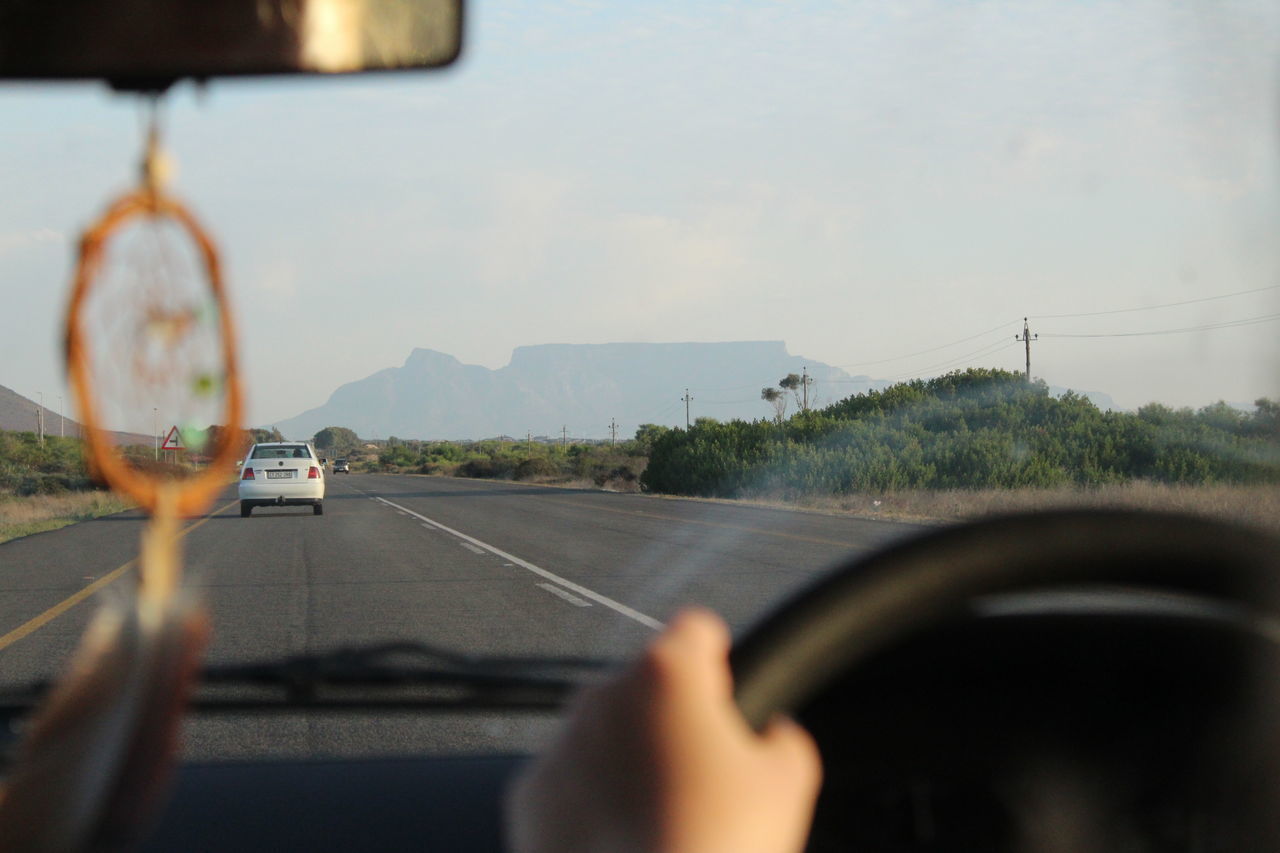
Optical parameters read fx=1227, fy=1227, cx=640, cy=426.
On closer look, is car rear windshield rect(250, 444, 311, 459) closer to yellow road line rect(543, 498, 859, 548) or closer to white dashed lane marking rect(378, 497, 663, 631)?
white dashed lane marking rect(378, 497, 663, 631)

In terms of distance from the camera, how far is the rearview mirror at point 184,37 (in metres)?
0.63

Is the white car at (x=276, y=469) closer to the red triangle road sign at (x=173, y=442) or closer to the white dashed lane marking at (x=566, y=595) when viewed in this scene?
the red triangle road sign at (x=173, y=442)

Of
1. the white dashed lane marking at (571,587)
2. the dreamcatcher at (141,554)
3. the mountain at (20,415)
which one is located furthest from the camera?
the white dashed lane marking at (571,587)

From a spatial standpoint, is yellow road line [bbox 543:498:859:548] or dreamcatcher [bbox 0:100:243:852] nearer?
dreamcatcher [bbox 0:100:243:852]

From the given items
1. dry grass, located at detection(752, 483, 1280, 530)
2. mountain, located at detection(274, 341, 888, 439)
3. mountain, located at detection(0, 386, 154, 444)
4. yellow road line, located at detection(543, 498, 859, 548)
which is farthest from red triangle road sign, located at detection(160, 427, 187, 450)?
yellow road line, located at detection(543, 498, 859, 548)

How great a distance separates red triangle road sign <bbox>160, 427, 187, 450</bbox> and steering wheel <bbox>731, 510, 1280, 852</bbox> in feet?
2.39

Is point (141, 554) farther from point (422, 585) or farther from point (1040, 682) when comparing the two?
point (422, 585)

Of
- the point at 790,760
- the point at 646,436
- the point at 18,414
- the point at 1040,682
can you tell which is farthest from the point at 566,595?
the point at 646,436

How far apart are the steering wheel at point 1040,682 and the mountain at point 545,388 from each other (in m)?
0.63

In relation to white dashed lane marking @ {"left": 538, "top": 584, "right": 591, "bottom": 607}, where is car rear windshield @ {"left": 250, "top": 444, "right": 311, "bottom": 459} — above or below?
above

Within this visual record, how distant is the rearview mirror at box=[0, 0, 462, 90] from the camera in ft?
2.06

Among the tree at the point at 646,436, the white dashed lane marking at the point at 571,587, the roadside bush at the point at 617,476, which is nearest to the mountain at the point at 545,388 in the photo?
the white dashed lane marking at the point at 571,587

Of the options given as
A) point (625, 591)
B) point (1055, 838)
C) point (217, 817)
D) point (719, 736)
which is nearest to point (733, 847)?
point (719, 736)

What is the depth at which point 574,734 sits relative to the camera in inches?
23.1
